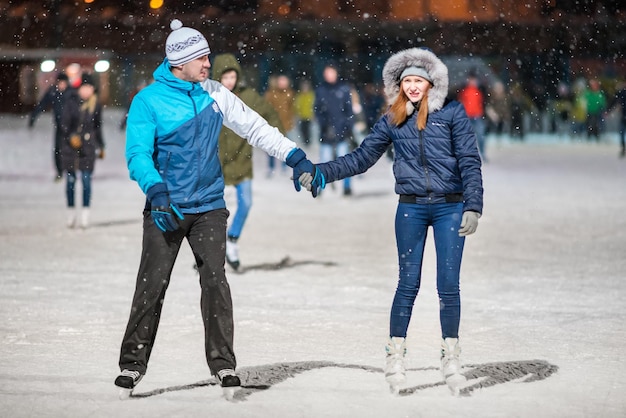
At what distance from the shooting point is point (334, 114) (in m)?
16.0

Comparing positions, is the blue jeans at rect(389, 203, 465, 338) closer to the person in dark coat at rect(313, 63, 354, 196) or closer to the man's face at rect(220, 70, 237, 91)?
the man's face at rect(220, 70, 237, 91)

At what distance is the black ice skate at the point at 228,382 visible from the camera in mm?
5039

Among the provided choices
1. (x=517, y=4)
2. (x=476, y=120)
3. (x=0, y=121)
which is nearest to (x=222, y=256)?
(x=476, y=120)

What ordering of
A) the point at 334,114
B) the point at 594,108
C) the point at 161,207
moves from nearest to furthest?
the point at 161,207, the point at 334,114, the point at 594,108

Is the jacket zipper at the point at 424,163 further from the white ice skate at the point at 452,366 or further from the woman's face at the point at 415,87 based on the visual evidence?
the white ice skate at the point at 452,366

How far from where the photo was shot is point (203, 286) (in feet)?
16.8

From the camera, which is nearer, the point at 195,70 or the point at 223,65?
the point at 195,70

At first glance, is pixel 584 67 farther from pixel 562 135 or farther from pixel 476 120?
pixel 476 120

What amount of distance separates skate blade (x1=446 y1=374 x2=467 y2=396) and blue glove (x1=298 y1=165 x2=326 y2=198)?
3.48 feet

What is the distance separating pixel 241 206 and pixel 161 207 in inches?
177

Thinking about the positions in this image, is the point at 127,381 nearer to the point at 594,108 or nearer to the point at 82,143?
the point at 82,143

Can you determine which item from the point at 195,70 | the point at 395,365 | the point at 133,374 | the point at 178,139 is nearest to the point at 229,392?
the point at 133,374

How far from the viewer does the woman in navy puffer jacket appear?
17.1ft

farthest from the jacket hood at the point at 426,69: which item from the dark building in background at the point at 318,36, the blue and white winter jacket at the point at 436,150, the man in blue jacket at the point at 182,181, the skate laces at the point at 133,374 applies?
the dark building in background at the point at 318,36
